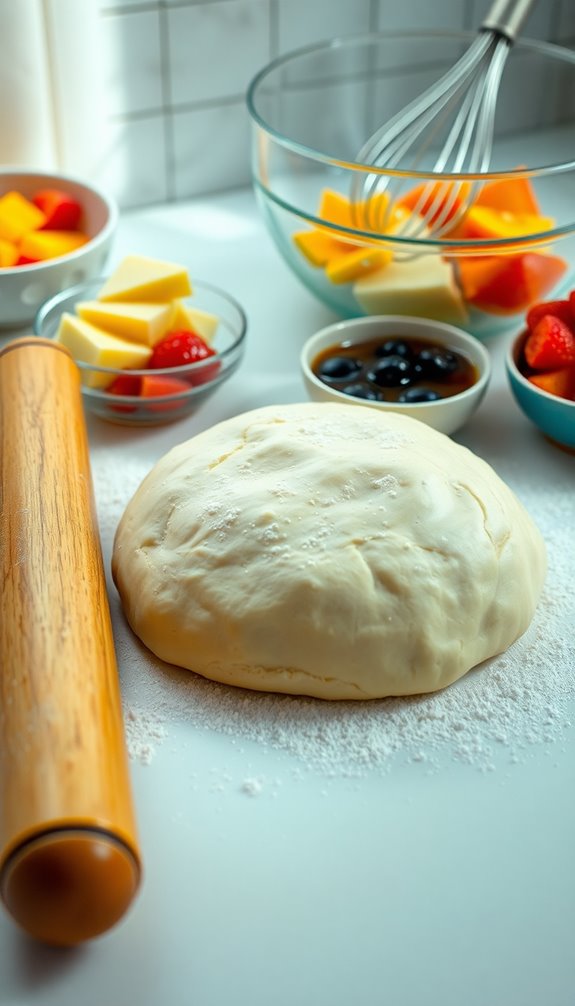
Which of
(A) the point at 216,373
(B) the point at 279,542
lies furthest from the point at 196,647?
(A) the point at 216,373

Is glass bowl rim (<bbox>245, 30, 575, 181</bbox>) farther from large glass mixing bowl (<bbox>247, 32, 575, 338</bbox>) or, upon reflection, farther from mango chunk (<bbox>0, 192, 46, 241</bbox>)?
mango chunk (<bbox>0, 192, 46, 241</bbox>)

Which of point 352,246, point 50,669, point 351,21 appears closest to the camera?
point 50,669

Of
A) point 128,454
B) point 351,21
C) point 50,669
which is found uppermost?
point 351,21

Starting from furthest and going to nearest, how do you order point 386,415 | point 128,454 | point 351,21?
point 351,21 < point 128,454 < point 386,415

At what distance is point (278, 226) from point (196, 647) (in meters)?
0.58

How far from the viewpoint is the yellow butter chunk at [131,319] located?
1008 mm

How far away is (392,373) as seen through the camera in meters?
0.97

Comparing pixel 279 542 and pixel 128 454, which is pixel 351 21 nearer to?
pixel 128 454

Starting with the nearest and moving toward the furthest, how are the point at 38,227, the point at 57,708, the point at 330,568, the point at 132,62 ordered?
the point at 57,708 → the point at 330,568 → the point at 38,227 → the point at 132,62

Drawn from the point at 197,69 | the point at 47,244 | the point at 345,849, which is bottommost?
the point at 345,849

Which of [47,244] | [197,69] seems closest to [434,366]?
[47,244]

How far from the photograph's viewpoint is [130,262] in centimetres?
108

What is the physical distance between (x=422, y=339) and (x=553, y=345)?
0.46 feet

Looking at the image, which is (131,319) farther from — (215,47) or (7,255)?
(215,47)
